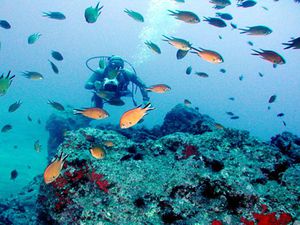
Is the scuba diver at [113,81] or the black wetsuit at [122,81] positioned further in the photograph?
the black wetsuit at [122,81]

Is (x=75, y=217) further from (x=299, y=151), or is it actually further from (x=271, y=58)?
(x=271, y=58)

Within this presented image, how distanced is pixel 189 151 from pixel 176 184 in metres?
0.64

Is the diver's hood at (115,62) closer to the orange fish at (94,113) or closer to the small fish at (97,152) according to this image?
the orange fish at (94,113)

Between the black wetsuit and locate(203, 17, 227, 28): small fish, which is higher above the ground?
locate(203, 17, 227, 28): small fish

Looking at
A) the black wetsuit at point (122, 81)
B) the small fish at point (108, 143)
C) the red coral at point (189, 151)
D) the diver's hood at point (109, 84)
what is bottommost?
the black wetsuit at point (122, 81)

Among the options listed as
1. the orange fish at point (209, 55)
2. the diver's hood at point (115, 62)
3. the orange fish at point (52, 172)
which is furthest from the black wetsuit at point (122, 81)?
the orange fish at point (52, 172)

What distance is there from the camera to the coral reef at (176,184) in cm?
273

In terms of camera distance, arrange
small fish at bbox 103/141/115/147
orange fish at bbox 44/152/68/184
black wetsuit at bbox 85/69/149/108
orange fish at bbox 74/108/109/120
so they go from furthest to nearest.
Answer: black wetsuit at bbox 85/69/149/108, orange fish at bbox 74/108/109/120, small fish at bbox 103/141/115/147, orange fish at bbox 44/152/68/184

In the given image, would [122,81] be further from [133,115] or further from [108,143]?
[133,115]

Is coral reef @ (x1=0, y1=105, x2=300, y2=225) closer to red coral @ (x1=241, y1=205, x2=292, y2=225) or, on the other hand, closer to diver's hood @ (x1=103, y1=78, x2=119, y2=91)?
red coral @ (x1=241, y1=205, x2=292, y2=225)

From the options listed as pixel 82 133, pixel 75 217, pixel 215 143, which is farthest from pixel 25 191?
pixel 215 143

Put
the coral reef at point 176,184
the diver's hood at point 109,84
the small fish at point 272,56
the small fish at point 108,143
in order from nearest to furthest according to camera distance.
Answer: the coral reef at point 176,184 → the small fish at point 108,143 → the small fish at point 272,56 → the diver's hood at point 109,84

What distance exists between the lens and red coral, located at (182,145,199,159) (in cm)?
349

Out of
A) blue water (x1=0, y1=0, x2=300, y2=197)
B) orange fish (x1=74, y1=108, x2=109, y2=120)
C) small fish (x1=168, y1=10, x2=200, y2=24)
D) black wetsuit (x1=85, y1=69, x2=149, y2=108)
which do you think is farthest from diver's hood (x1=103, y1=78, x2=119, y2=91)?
blue water (x1=0, y1=0, x2=300, y2=197)
